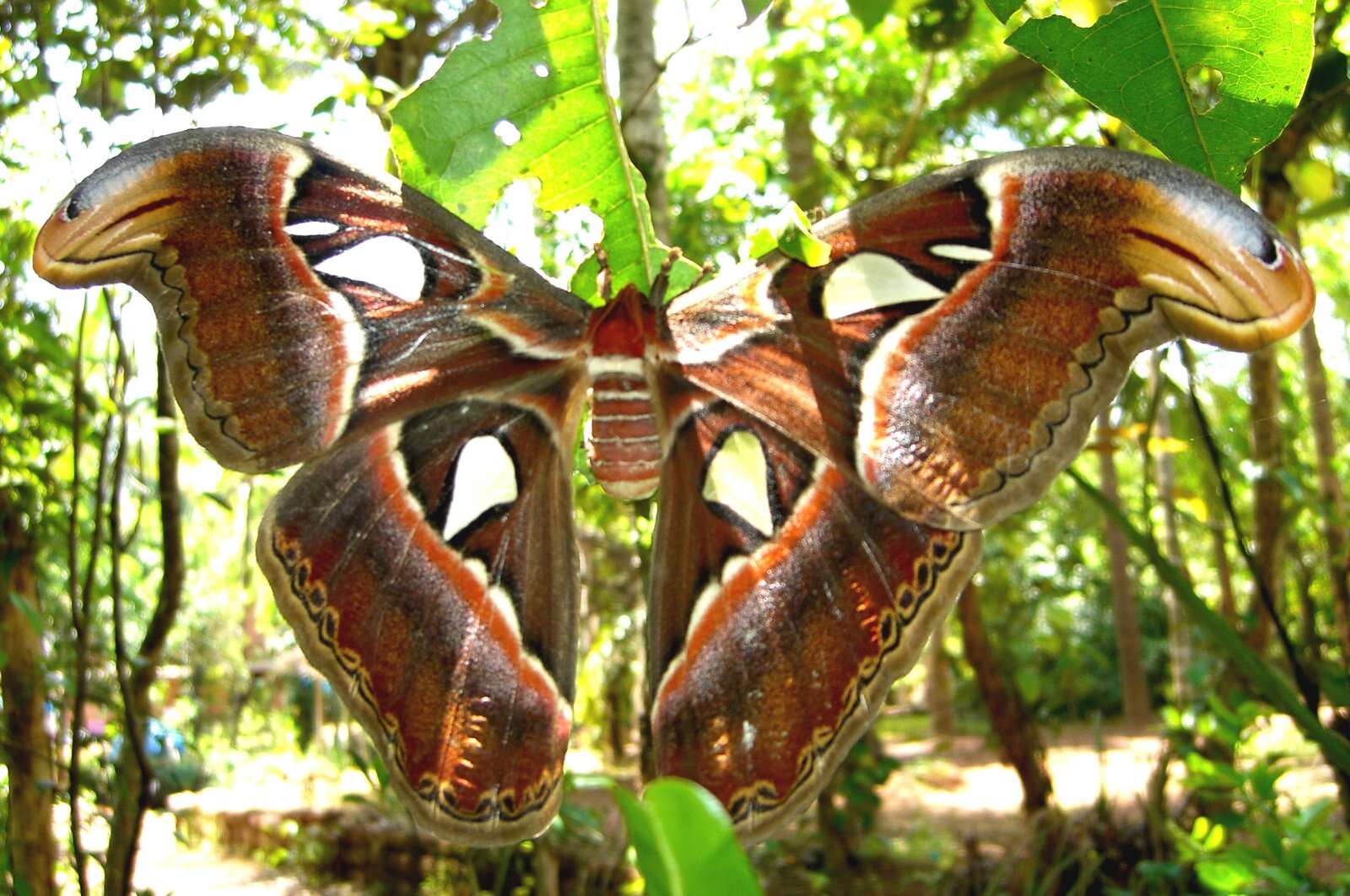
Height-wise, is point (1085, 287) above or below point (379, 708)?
above

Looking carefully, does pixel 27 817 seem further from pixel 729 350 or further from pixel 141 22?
pixel 729 350

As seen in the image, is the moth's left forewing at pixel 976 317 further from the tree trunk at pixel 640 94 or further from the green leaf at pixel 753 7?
the tree trunk at pixel 640 94

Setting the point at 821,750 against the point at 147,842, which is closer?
the point at 821,750

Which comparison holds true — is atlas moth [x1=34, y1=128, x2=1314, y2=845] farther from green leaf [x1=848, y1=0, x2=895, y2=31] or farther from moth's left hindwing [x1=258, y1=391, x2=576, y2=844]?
green leaf [x1=848, y1=0, x2=895, y2=31]

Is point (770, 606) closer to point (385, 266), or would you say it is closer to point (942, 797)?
point (385, 266)

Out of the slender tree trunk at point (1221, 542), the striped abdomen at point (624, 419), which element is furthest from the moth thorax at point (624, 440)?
the slender tree trunk at point (1221, 542)

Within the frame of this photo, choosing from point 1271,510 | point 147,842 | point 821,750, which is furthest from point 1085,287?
point 147,842

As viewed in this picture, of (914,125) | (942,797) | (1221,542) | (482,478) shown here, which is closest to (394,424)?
(482,478)
